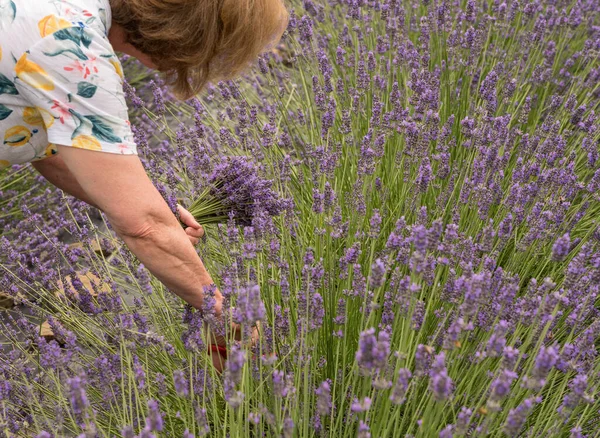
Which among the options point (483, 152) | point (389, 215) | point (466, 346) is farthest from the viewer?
point (389, 215)

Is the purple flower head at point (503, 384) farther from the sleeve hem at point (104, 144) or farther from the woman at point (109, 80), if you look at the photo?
the sleeve hem at point (104, 144)

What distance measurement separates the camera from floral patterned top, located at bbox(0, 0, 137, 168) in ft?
5.21

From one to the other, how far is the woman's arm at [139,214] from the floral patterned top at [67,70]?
0.04 metres

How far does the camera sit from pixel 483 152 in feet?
7.70

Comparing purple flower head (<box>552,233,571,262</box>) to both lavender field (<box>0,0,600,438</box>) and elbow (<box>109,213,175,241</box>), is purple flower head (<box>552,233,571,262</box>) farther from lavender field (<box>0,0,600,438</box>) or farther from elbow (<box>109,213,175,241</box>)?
elbow (<box>109,213,175,241</box>)

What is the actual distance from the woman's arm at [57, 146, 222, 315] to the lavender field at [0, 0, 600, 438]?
9 cm

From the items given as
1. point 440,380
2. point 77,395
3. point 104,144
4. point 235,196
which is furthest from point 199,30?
point 440,380

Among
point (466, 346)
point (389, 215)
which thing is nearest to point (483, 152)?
point (389, 215)

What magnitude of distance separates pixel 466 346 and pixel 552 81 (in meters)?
2.15

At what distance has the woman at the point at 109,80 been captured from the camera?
1595mm

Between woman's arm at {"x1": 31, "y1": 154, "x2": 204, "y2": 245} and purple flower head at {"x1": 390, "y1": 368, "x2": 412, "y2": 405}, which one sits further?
woman's arm at {"x1": 31, "y1": 154, "x2": 204, "y2": 245}

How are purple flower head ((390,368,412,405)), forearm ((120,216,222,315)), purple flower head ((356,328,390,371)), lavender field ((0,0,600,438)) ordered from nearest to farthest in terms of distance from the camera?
purple flower head ((356,328,390,371))
purple flower head ((390,368,412,405))
lavender field ((0,0,600,438))
forearm ((120,216,222,315))

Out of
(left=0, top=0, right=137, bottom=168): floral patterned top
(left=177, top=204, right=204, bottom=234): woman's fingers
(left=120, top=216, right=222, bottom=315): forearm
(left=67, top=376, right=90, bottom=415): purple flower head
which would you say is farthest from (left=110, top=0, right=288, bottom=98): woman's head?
(left=67, top=376, right=90, bottom=415): purple flower head

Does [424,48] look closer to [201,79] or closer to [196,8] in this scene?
[201,79]
